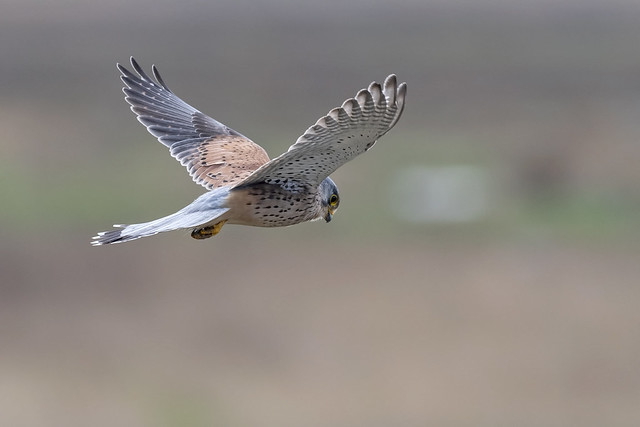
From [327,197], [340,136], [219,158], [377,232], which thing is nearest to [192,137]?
[219,158]

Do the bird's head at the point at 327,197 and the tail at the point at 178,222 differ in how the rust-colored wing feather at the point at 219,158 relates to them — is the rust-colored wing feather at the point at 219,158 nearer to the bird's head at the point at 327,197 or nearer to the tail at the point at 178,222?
the bird's head at the point at 327,197

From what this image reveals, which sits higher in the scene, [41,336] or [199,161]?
[199,161]

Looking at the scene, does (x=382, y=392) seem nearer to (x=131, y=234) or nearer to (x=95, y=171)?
(x=95, y=171)

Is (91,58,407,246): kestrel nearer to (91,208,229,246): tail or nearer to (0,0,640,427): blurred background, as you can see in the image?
(91,208,229,246): tail

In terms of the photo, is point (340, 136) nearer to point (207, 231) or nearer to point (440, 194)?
point (207, 231)

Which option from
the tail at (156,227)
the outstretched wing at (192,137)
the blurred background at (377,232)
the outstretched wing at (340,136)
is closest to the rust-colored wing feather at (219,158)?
the outstretched wing at (192,137)

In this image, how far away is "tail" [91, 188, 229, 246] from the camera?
5859 millimetres

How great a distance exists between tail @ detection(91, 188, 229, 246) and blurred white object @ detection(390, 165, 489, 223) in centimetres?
2333

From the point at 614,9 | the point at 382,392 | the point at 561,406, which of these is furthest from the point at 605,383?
the point at 614,9

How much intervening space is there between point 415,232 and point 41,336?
27.3 ft

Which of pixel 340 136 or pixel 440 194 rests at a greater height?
pixel 340 136

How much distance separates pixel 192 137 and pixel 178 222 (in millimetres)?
1843

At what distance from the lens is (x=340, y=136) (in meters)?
6.12

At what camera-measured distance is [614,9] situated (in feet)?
205
